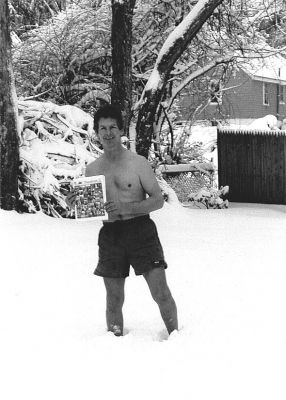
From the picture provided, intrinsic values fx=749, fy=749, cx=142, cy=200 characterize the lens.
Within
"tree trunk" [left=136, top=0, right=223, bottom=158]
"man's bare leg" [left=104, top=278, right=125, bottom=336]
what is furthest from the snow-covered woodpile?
"man's bare leg" [left=104, top=278, right=125, bottom=336]

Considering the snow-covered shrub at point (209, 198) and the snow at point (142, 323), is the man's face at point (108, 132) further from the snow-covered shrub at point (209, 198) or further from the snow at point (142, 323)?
the snow-covered shrub at point (209, 198)

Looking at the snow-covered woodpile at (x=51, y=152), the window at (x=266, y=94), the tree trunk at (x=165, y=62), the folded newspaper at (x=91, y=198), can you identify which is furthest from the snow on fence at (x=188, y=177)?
the window at (x=266, y=94)

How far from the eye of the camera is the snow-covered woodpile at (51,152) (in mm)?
9742

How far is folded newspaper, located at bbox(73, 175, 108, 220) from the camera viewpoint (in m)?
4.35

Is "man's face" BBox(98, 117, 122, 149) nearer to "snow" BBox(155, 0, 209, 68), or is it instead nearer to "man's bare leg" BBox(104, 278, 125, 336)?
"man's bare leg" BBox(104, 278, 125, 336)

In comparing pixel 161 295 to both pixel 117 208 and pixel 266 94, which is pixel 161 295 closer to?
pixel 117 208

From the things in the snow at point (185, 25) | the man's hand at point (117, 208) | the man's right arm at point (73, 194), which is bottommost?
the man's hand at point (117, 208)

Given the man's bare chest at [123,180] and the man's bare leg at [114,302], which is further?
the man's bare leg at [114,302]

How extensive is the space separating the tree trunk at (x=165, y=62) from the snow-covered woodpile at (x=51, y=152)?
1.34m

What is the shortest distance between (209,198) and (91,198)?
344 inches

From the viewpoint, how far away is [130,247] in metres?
4.56

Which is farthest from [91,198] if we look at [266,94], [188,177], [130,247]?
[266,94]

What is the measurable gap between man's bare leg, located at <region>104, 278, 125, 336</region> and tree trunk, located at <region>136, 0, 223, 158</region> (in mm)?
7305

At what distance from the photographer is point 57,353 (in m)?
4.46
